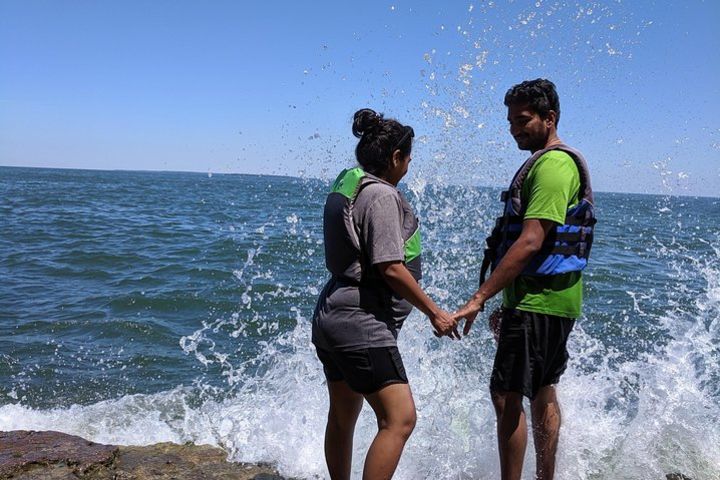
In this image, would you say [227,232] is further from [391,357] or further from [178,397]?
[391,357]

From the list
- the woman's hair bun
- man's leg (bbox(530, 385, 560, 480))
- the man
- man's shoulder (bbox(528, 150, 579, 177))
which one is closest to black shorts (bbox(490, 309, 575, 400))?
the man

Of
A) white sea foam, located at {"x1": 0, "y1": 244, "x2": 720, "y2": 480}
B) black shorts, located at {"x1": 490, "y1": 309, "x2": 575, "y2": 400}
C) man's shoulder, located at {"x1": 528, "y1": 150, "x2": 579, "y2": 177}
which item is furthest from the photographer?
white sea foam, located at {"x1": 0, "y1": 244, "x2": 720, "y2": 480}

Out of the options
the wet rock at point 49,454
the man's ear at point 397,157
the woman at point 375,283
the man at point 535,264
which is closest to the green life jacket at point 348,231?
the woman at point 375,283

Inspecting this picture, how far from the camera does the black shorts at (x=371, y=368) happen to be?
2.81 metres

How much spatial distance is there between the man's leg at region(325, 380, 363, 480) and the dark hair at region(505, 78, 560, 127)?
167 centimetres

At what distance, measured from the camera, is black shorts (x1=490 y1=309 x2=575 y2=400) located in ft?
9.75

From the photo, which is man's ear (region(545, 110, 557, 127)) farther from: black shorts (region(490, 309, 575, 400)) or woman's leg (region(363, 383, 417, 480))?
woman's leg (region(363, 383, 417, 480))

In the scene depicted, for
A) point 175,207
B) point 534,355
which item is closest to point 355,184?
point 534,355

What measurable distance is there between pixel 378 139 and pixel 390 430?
135 centimetres

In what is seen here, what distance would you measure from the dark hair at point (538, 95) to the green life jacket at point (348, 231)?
0.80 meters

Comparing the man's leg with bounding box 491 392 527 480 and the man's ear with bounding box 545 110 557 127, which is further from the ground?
the man's ear with bounding box 545 110 557 127

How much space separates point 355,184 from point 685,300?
924 centimetres

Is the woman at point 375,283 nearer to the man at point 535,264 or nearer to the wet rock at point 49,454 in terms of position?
the man at point 535,264

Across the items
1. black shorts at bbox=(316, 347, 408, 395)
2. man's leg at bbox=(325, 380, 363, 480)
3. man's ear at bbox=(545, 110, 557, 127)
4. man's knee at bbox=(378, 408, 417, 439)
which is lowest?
man's leg at bbox=(325, 380, 363, 480)
